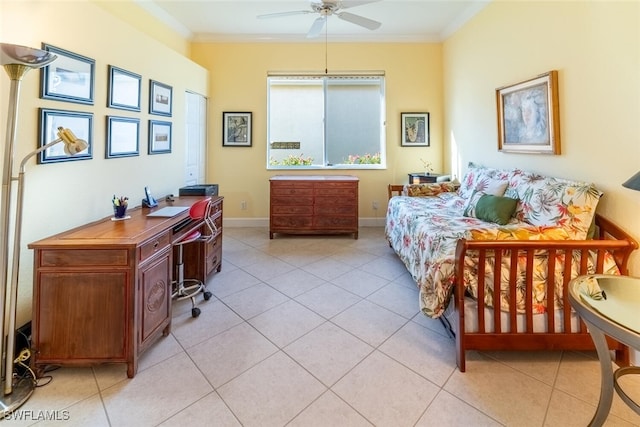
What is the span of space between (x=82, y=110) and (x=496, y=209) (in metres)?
3.33

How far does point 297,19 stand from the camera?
4035mm

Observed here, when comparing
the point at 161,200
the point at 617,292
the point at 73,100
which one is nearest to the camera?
the point at 617,292

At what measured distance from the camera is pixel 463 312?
1741 millimetres

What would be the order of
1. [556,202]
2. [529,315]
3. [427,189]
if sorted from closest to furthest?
[529,315], [556,202], [427,189]

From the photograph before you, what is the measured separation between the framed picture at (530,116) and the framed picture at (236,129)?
3.38 m

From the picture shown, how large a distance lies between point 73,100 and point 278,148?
313 centimetres

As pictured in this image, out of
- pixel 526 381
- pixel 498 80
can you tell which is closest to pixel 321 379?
pixel 526 381

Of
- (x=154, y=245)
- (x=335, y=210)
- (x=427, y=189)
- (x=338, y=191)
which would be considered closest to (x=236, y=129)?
(x=338, y=191)

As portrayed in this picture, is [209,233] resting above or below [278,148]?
below

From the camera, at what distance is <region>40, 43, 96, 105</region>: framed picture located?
1.93 m

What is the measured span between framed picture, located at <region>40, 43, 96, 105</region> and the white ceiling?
168 centimetres

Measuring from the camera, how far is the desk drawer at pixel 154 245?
68.0 inches

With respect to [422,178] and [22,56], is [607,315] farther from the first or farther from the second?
[422,178]

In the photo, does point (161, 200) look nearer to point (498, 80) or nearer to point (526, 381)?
point (526, 381)
